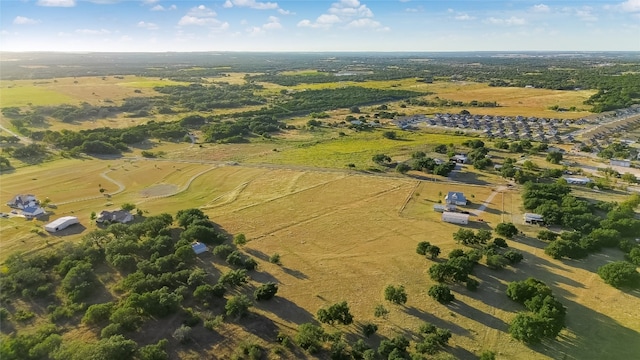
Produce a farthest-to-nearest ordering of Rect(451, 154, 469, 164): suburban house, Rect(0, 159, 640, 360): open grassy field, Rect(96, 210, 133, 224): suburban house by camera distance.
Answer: Rect(451, 154, 469, 164): suburban house, Rect(96, 210, 133, 224): suburban house, Rect(0, 159, 640, 360): open grassy field

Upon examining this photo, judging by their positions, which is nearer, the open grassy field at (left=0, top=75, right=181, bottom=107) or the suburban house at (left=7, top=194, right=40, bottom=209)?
the suburban house at (left=7, top=194, right=40, bottom=209)

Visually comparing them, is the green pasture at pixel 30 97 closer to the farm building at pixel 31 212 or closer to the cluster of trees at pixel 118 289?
the farm building at pixel 31 212

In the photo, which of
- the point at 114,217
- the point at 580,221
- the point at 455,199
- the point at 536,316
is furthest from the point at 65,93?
the point at 536,316

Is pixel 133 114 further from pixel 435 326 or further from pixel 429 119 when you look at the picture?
pixel 435 326

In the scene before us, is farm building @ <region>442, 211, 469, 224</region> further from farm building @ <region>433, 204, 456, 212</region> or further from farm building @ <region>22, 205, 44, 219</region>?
farm building @ <region>22, 205, 44, 219</region>

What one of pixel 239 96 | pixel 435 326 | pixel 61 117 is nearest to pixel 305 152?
pixel 435 326

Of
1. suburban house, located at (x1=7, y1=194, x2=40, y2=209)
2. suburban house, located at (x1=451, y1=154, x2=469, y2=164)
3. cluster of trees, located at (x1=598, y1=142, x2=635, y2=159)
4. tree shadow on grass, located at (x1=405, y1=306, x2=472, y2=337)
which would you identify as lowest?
tree shadow on grass, located at (x1=405, y1=306, x2=472, y2=337)

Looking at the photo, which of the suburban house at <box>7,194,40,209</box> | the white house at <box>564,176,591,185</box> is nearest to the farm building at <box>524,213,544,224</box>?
the white house at <box>564,176,591,185</box>

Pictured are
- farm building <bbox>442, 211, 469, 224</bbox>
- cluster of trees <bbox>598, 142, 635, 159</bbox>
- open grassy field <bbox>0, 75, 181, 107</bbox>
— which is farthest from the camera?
open grassy field <bbox>0, 75, 181, 107</bbox>
